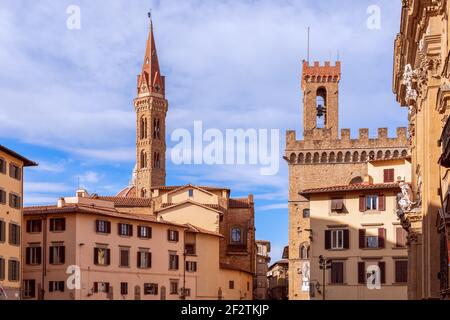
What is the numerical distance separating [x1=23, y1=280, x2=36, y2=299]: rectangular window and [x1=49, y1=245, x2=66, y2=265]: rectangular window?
2.50m

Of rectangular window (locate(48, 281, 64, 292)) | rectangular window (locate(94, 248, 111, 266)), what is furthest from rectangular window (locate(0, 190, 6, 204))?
rectangular window (locate(94, 248, 111, 266))

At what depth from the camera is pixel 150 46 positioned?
166 m

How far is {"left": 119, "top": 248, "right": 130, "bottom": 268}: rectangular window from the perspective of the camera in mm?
72875

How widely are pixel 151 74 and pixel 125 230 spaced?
92.2 meters

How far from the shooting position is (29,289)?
226 ft

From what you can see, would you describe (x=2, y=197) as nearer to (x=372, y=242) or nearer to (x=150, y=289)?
(x=150, y=289)

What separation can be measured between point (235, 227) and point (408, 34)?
2802 inches

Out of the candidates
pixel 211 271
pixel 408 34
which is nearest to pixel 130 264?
pixel 211 271

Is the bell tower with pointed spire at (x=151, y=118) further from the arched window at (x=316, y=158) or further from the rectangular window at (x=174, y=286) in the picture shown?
the rectangular window at (x=174, y=286)

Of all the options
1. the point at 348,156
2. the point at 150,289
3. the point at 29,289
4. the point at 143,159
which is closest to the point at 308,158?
the point at 348,156

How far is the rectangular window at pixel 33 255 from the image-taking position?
2726 inches

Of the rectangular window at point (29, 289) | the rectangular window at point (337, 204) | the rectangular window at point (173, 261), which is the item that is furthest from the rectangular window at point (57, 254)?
the rectangular window at point (337, 204)

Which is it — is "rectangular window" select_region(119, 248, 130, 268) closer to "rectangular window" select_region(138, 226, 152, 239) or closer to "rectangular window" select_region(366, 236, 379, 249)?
"rectangular window" select_region(138, 226, 152, 239)
